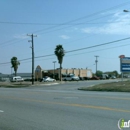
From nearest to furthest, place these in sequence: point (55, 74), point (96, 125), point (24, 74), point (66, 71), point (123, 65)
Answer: point (96, 125) → point (123, 65) → point (55, 74) → point (66, 71) → point (24, 74)

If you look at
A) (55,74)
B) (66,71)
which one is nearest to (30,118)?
(55,74)

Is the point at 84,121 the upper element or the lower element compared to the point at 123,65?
lower

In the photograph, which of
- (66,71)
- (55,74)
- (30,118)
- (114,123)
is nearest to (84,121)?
(114,123)

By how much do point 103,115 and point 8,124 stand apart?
12.5 feet

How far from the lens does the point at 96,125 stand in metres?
9.22

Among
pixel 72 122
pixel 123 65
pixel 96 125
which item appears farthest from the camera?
pixel 123 65

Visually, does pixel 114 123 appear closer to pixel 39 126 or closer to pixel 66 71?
pixel 39 126

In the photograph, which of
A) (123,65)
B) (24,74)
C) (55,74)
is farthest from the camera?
(24,74)

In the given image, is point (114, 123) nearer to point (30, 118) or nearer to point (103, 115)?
point (103, 115)

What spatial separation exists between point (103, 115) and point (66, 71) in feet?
344

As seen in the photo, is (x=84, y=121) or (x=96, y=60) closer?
(x=84, y=121)

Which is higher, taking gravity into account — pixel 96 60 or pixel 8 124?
pixel 96 60

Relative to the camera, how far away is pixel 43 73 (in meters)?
110

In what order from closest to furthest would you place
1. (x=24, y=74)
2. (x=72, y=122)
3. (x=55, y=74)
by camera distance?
(x=72, y=122) → (x=55, y=74) → (x=24, y=74)
